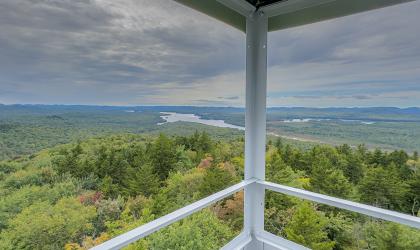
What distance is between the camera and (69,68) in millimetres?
1157

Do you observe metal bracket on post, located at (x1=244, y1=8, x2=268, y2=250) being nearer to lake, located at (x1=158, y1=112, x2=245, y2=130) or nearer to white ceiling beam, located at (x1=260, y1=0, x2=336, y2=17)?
white ceiling beam, located at (x1=260, y1=0, x2=336, y2=17)

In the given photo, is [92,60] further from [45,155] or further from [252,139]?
[252,139]

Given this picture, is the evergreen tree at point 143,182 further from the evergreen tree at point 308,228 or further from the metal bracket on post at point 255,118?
the evergreen tree at point 308,228

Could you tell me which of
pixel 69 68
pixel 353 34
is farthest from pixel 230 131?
pixel 69 68

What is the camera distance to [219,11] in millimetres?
1932

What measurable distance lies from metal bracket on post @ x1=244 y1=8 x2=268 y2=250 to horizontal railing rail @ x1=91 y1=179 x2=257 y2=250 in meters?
0.26

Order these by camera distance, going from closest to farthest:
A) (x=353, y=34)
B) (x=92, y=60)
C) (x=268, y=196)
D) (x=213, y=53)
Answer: (x=92, y=60)
(x=353, y=34)
(x=213, y=53)
(x=268, y=196)

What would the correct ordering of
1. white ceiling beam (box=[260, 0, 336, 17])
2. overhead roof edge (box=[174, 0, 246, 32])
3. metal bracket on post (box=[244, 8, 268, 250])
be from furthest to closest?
1. metal bracket on post (box=[244, 8, 268, 250])
2. white ceiling beam (box=[260, 0, 336, 17])
3. overhead roof edge (box=[174, 0, 246, 32])

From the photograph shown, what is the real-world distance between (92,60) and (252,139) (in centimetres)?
160

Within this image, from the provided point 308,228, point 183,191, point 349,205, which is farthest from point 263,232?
point 183,191

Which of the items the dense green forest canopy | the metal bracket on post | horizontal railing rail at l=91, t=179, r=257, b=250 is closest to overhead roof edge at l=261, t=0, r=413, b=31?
the metal bracket on post

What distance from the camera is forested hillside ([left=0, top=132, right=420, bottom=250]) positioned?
1.08m

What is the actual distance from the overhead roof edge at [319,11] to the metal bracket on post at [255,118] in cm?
12

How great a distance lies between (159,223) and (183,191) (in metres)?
0.38
